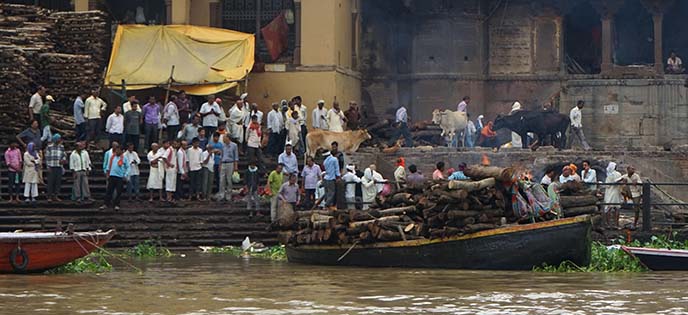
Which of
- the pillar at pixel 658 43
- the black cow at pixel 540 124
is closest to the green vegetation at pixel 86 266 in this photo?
the black cow at pixel 540 124

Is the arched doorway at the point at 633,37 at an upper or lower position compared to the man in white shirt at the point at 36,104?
upper

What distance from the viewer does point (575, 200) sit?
23.5 meters

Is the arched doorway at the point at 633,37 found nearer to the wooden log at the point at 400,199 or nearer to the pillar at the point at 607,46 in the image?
the pillar at the point at 607,46

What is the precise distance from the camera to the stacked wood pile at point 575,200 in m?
23.4

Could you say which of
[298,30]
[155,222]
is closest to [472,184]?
[155,222]

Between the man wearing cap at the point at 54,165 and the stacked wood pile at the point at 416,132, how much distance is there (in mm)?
9080

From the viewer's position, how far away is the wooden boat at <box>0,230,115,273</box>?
2086 cm

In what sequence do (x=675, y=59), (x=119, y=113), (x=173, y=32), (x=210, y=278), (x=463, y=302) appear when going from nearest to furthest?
(x=463, y=302), (x=210, y=278), (x=119, y=113), (x=173, y=32), (x=675, y=59)

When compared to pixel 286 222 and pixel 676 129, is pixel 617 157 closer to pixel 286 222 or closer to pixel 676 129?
pixel 676 129

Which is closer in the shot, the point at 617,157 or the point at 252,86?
the point at 617,157

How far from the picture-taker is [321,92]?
1438 inches

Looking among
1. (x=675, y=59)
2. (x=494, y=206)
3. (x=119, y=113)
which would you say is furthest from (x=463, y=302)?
(x=675, y=59)

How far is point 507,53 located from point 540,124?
5592mm

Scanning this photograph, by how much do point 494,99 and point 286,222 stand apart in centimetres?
1629
